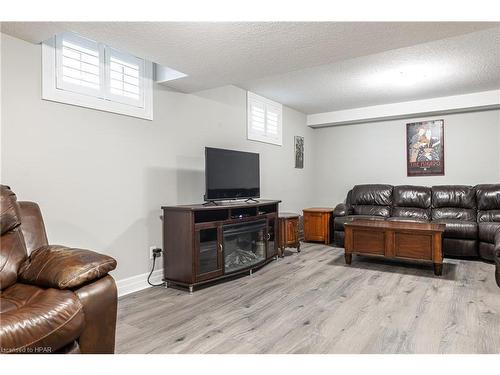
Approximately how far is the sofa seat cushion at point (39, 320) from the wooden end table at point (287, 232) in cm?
304

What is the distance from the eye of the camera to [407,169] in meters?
5.44

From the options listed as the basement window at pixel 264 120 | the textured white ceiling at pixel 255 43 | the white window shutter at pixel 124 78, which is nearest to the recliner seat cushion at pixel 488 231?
the textured white ceiling at pixel 255 43

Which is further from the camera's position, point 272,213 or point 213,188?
point 272,213

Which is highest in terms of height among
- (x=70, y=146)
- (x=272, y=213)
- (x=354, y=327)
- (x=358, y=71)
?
(x=358, y=71)

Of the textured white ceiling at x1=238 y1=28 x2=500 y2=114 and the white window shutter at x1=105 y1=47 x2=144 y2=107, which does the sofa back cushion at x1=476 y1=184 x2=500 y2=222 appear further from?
the white window shutter at x1=105 y1=47 x2=144 y2=107

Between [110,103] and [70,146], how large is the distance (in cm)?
53

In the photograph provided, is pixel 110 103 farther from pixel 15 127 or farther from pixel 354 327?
pixel 354 327

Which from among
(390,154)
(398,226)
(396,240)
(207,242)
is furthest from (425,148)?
(207,242)

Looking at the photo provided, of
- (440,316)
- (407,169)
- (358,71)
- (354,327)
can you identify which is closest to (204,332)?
(354,327)

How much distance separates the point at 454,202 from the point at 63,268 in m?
5.09

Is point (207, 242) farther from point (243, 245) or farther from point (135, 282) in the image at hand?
point (135, 282)

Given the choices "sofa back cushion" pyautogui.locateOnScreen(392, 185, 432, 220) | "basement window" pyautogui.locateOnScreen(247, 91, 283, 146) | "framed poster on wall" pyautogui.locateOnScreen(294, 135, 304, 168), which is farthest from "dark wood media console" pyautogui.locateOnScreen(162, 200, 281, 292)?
"sofa back cushion" pyautogui.locateOnScreen(392, 185, 432, 220)

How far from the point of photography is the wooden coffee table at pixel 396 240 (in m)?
3.34
